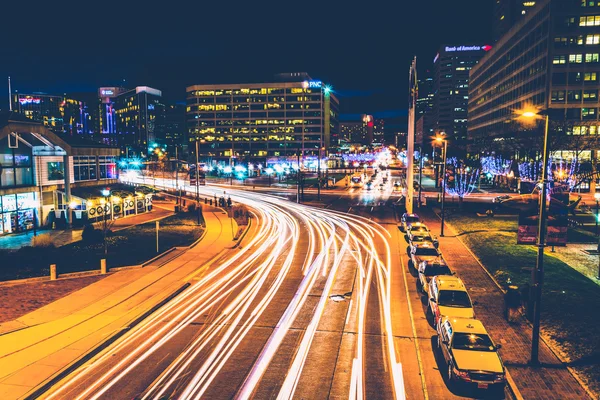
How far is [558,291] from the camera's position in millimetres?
20203

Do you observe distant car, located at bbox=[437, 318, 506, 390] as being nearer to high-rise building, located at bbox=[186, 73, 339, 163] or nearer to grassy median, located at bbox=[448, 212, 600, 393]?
grassy median, located at bbox=[448, 212, 600, 393]

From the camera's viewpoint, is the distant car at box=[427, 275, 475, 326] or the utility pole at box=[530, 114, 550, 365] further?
the distant car at box=[427, 275, 475, 326]

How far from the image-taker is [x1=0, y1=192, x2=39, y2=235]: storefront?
34.4 m

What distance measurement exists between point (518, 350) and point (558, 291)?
23.6 feet

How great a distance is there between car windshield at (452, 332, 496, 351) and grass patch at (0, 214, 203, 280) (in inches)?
744

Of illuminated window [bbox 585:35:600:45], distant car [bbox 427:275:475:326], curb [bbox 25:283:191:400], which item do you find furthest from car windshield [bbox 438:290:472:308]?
illuminated window [bbox 585:35:600:45]

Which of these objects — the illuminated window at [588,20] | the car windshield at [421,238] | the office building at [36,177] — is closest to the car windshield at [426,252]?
the car windshield at [421,238]

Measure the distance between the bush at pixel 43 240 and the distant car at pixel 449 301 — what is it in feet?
81.7

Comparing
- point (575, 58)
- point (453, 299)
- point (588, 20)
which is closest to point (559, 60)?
point (575, 58)

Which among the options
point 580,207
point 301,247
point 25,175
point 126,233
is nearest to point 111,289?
point 301,247

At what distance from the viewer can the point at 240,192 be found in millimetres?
71438

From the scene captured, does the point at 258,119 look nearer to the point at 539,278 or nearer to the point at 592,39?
the point at 592,39

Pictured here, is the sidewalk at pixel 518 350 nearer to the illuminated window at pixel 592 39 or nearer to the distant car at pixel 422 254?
the distant car at pixel 422 254

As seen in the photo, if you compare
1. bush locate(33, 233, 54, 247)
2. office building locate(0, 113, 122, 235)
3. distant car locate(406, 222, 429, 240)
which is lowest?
bush locate(33, 233, 54, 247)
